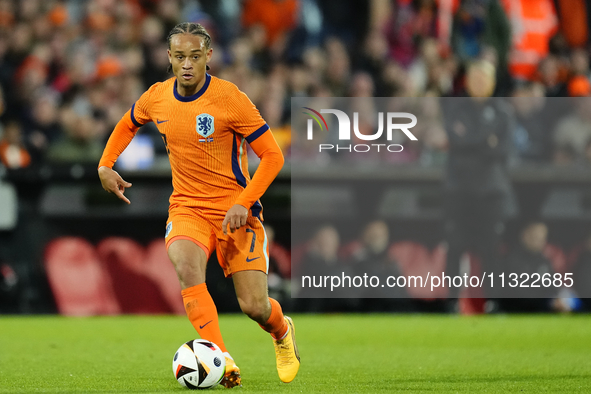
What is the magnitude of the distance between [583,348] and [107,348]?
400 centimetres

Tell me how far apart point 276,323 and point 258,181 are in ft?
3.08

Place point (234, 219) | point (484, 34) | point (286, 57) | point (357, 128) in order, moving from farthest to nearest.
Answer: point (286, 57) < point (484, 34) < point (357, 128) < point (234, 219)

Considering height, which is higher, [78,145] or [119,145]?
[119,145]

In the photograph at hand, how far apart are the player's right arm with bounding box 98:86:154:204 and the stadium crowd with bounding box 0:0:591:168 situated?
17.2 ft

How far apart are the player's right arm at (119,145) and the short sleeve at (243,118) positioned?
570 millimetres

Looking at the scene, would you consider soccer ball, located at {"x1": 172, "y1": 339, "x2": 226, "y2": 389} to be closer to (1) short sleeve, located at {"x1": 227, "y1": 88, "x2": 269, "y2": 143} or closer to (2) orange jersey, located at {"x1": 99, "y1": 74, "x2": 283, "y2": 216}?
(2) orange jersey, located at {"x1": 99, "y1": 74, "x2": 283, "y2": 216}

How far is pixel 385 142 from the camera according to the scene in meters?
11.3

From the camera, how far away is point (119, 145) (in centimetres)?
577

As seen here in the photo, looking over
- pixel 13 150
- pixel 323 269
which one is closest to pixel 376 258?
pixel 323 269

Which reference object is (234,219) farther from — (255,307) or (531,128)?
(531,128)

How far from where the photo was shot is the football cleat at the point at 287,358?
5.61m

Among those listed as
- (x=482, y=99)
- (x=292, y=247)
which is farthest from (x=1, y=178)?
(x=482, y=99)

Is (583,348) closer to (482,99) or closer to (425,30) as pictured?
(482,99)

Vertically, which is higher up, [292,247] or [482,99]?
[482,99]
